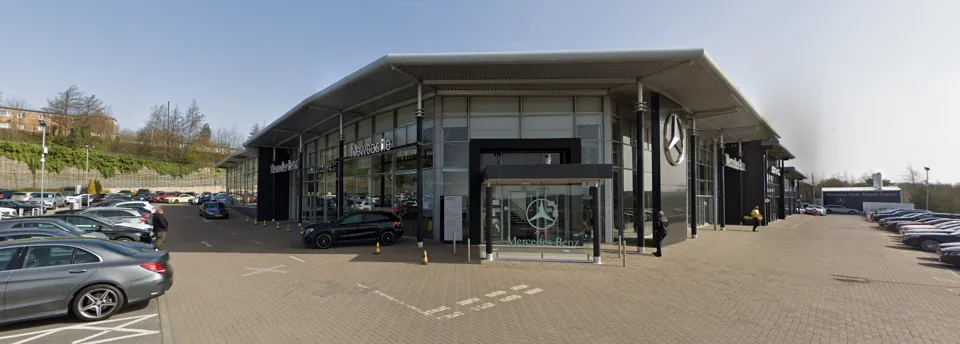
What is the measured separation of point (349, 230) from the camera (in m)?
14.9

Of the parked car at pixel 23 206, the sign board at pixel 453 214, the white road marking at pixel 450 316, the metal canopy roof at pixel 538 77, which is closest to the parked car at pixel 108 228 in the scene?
the metal canopy roof at pixel 538 77

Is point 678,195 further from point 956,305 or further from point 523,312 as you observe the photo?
point 523,312

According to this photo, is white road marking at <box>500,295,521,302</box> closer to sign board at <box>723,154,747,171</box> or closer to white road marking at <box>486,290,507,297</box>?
white road marking at <box>486,290,507,297</box>

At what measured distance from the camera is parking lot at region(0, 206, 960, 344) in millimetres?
5730

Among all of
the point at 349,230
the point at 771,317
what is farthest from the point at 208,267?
the point at 771,317

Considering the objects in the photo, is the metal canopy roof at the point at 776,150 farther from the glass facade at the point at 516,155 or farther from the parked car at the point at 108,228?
the parked car at the point at 108,228

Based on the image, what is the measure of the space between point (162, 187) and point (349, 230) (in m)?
68.1

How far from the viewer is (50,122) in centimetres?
6144

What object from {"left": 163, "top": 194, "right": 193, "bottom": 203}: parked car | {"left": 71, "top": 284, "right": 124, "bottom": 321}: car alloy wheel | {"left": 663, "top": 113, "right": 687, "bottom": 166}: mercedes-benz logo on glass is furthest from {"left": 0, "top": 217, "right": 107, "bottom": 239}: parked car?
{"left": 163, "top": 194, "right": 193, "bottom": 203}: parked car

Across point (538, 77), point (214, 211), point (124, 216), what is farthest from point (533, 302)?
point (214, 211)

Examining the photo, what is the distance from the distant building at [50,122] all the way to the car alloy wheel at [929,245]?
87.2m

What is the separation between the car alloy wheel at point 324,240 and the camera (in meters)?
14.5

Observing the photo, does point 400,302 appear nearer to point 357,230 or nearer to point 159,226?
point 357,230

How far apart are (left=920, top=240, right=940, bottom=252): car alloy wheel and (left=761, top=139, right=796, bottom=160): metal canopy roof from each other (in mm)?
13941
